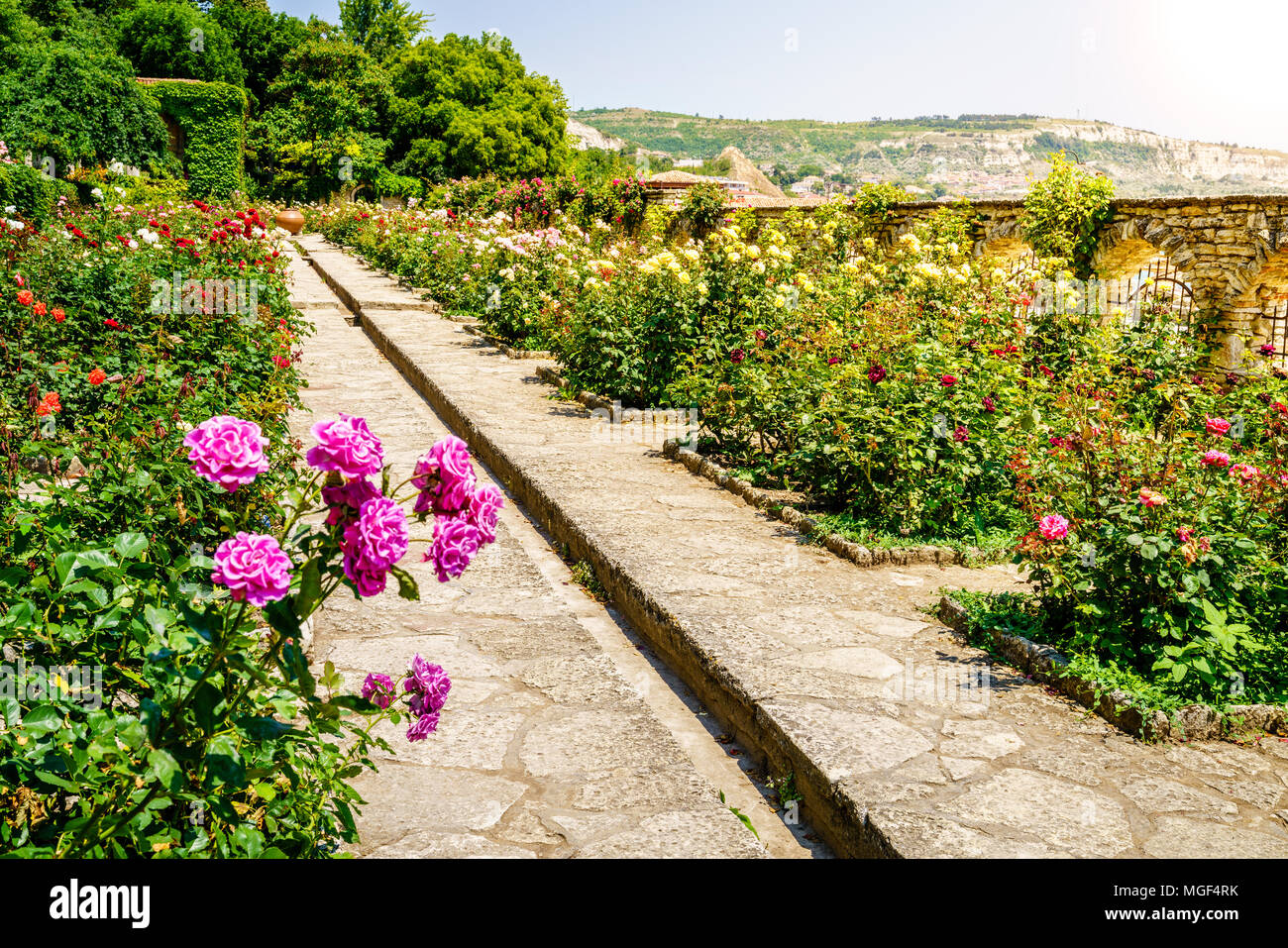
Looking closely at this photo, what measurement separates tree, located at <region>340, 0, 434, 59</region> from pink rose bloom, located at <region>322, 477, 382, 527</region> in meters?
48.5

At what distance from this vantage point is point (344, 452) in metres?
1.45

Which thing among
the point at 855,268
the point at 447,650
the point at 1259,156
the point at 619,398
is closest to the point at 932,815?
the point at 447,650

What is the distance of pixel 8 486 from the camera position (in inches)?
104

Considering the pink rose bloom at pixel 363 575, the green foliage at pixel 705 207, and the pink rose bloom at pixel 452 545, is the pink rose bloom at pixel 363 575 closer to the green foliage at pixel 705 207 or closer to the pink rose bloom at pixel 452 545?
the pink rose bloom at pixel 452 545

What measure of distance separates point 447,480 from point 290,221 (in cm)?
2282

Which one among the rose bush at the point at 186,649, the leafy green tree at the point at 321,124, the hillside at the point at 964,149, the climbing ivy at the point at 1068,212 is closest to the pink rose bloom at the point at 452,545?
the rose bush at the point at 186,649

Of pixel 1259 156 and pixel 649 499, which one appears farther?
pixel 1259 156

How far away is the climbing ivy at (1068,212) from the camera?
27.4 feet

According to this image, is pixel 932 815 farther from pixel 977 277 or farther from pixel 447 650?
pixel 977 277

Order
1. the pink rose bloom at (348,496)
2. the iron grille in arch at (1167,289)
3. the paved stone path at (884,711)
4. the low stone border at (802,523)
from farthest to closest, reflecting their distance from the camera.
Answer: the iron grille in arch at (1167,289) < the low stone border at (802,523) < the paved stone path at (884,711) < the pink rose bloom at (348,496)

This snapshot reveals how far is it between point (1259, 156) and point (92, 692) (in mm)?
127640

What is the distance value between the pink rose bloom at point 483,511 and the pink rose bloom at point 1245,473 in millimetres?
2763

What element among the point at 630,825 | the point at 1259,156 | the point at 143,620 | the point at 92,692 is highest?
the point at 1259,156

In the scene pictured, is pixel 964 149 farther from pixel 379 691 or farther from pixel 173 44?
pixel 379 691
